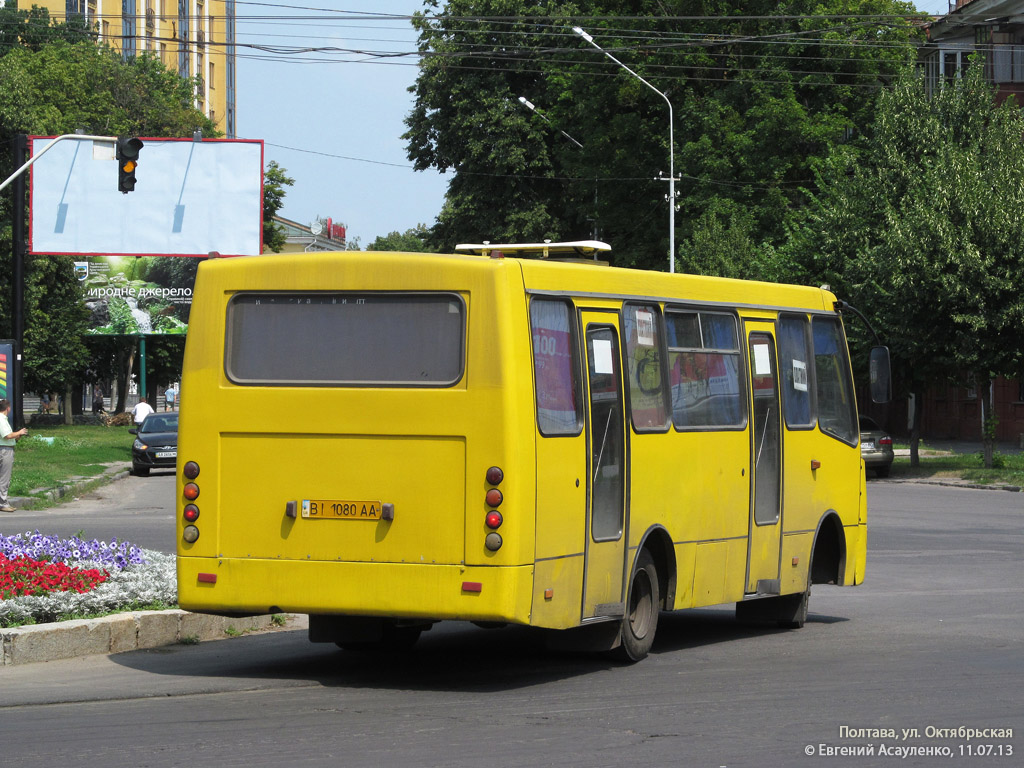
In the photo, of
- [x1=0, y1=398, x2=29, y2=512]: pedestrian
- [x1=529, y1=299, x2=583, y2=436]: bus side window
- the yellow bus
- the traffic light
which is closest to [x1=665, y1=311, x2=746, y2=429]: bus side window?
the yellow bus

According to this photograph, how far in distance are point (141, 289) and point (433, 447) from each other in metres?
47.8

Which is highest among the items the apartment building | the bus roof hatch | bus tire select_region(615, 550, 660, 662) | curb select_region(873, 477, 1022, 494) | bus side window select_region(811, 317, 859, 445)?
the apartment building

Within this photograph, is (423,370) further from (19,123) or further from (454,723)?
(19,123)

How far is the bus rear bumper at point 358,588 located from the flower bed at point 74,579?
5.04 feet

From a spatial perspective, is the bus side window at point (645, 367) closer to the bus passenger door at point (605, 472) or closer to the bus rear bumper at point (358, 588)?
the bus passenger door at point (605, 472)

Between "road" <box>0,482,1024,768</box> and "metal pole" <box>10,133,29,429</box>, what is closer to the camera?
"road" <box>0,482,1024,768</box>

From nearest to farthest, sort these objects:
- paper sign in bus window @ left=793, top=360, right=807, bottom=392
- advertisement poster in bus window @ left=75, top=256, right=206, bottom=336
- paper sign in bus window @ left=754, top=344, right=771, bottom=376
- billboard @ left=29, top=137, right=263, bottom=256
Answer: paper sign in bus window @ left=754, top=344, right=771, bottom=376 → paper sign in bus window @ left=793, top=360, right=807, bottom=392 → billboard @ left=29, top=137, right=263, bottom=256 → advertisement poster in bus window @ left=75, top=256, right=206, bottom=336

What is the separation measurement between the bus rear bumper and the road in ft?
1.55

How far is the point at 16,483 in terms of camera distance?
1059 inches

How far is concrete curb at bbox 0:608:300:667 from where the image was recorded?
9.66m

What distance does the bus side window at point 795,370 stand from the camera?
39.4ft

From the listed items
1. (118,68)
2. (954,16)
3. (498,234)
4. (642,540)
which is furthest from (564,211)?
(642,540)

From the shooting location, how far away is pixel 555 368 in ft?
29.9

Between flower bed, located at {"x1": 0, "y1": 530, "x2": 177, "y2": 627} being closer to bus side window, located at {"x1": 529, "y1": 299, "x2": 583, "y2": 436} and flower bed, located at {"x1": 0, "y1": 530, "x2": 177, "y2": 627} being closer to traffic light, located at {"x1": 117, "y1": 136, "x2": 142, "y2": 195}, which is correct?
bus side window, located at {"x1": 529, "y1": 299, "x2": 583, "y2": 436}
